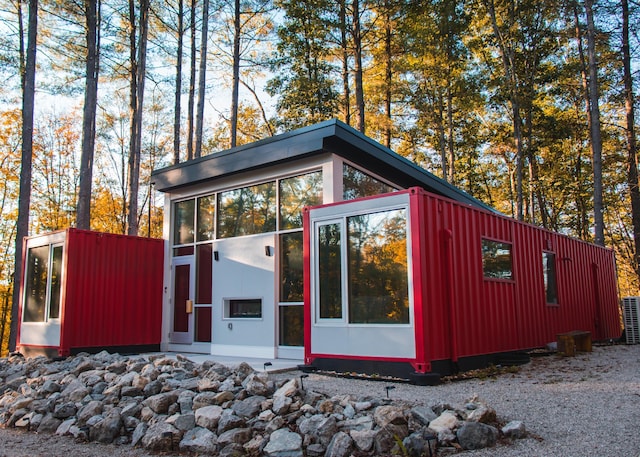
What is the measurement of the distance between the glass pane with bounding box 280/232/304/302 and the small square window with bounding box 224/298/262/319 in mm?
528

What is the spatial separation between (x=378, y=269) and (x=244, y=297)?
9.99 feet

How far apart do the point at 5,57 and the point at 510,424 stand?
14.8 meters

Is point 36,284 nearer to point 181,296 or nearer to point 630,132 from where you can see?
point 181,296

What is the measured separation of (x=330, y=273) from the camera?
20.7 feet

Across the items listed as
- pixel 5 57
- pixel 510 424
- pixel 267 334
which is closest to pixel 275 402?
pixel 510 424

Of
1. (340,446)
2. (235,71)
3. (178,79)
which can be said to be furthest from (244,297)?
(178,79)

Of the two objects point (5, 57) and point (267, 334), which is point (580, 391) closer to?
point (267, 334)

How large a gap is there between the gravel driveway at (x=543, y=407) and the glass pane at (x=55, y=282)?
3.96m

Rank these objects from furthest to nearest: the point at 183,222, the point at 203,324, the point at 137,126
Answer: the point at 137,126 → the point at 183,222 → the point at 203,324

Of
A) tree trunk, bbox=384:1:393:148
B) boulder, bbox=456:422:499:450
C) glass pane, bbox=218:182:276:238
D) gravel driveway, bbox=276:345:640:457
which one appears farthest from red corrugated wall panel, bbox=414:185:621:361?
tree trunk, bbox=384:1:393:148

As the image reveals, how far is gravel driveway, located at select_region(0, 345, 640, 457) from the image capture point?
11.0ft

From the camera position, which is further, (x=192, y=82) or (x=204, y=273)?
(x=192, y=82)

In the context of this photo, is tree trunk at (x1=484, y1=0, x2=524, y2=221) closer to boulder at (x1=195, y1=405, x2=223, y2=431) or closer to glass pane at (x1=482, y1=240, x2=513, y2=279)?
glass pane at (x1=482, y1=240, x2=513, y2=279)

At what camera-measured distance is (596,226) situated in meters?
13.1
